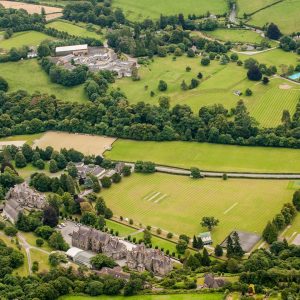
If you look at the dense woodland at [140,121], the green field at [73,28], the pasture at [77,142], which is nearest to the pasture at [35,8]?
the green field at [73,28]

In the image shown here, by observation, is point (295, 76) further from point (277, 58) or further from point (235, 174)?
point (235, 174)

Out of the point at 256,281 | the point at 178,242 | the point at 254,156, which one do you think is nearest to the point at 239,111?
the point at 254,156

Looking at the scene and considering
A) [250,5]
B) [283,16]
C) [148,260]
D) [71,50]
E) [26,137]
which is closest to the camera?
[148,260]

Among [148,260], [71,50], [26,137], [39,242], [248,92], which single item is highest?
[71,50]

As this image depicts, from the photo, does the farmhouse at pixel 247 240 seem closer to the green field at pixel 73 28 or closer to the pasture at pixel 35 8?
the green field at pixel 73 28

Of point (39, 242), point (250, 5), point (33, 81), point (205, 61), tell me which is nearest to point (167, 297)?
point (39, 242)

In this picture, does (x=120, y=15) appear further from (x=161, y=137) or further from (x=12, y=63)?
(x=161, y=137)

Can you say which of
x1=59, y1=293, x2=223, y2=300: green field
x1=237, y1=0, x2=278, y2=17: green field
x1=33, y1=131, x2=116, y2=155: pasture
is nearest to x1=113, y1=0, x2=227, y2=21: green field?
x1=237, y1=0, x2=278, y2=17: green field
